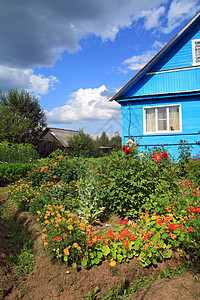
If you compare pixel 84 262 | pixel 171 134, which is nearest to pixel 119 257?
pixel 84 262

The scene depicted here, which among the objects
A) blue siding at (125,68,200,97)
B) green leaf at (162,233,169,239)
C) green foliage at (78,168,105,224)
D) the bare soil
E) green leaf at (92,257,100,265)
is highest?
blue siding at (125,68,200,97)

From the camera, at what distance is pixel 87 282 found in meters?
2.54

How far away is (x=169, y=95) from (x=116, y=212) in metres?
6.56

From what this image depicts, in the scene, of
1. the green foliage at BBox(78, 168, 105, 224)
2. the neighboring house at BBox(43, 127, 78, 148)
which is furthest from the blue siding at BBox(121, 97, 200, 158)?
the neighboring house at BBox(43, 127, 78, 148)

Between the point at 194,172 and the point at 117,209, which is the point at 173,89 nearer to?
the point at 194,172

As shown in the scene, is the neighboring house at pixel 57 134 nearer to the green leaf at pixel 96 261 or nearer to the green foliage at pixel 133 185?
the green foliage at pixel 133 185

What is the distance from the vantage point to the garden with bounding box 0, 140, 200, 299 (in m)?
2.84

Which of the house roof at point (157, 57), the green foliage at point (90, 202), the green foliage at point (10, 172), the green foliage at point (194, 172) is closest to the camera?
the green foliage at point (90, 202)

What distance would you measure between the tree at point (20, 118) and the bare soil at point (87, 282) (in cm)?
1652

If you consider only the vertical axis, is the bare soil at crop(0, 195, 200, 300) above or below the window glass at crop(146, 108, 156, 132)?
below

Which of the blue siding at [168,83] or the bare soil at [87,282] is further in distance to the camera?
the blue siding at [168,83]

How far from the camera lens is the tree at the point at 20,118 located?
18.1 m

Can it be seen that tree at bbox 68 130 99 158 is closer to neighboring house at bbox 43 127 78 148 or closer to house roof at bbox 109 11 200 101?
neighboring house at bbox 43 127 78 148

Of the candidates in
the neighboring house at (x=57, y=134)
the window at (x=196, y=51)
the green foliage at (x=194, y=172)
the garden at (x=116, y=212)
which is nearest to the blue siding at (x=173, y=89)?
the window at (x=196, y=51)
